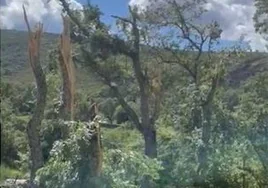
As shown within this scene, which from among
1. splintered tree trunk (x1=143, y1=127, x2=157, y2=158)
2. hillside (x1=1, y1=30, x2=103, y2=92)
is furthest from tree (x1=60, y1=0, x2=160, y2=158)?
hillside (x1=1, y1=30, x2=103, y2=92)

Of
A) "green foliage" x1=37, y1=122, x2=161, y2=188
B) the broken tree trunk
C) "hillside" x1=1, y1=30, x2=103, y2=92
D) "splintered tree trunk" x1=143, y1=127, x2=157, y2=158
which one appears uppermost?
"hillside" x1=1, y1=30, x2=103, y2=92

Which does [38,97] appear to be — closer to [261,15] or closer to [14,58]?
[261,15]

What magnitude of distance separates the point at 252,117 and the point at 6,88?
2562 cm

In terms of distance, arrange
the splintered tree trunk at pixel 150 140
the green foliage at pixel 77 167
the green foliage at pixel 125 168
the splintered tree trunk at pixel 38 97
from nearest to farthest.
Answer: the green foliage at pixel 77 167
the green foliage at pixel 125 168
the splintered tree trunk at pixel 38 97
the splintered tree trunk at pixel 150 140

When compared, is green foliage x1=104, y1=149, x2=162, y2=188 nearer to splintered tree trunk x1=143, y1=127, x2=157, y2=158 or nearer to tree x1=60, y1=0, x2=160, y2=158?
splintered tree trunk x1=143, y1=127, x2=157, y2=158

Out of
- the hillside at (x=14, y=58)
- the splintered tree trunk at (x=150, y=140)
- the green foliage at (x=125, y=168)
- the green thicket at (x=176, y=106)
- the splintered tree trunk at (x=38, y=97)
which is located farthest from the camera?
the hillside at (x=14, y=58)

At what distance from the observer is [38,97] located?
17.5m

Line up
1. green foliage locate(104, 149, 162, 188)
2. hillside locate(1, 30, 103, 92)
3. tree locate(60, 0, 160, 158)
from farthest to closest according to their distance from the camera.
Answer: hillside locate(1, 30, 103, 92), tree locate(60, 0, 160, 158), green foliage locate(104, 149, 162, 188)

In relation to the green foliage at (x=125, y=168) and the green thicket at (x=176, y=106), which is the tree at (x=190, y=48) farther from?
the green foliage at (x=125, y=168)

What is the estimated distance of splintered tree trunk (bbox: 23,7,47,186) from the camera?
55.9 ft

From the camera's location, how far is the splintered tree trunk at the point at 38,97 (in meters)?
17.0

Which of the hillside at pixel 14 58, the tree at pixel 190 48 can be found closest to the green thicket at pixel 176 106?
the tree at pixel 190 48

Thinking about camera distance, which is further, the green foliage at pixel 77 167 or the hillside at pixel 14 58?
the hillside at pixel 14 58

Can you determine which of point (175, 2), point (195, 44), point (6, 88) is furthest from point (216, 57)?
point (6, 88)
